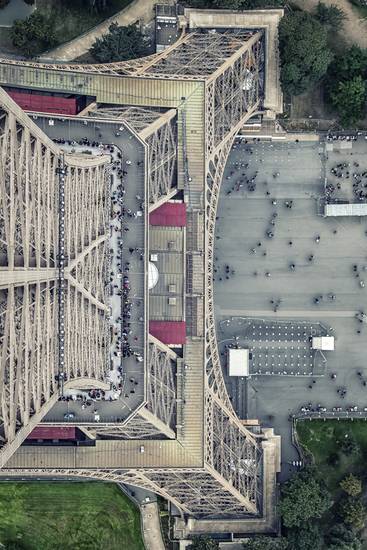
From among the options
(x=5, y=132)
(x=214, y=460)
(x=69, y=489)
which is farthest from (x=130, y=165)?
(x=69, y=489)

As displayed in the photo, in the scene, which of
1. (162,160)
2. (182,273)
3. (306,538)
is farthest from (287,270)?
(306,538)

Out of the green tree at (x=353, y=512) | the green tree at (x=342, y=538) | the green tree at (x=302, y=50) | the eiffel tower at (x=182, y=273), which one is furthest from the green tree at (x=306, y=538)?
the green tree at (x=302, y=50)

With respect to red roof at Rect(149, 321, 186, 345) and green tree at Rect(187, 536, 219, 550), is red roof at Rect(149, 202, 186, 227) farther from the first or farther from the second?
green tree at Rect(187, 536, 219, 550)

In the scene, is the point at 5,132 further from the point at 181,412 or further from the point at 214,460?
the point at 214,460

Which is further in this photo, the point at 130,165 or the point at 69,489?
the point at 69,489

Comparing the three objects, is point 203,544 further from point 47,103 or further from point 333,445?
point 47,103

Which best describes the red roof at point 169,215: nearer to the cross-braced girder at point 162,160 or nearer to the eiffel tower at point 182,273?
the eiffel tower at point 182,273

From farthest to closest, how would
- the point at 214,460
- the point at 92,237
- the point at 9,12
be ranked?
1. the point at 9,12
2. the point at 214,460
3. the point at 92,237

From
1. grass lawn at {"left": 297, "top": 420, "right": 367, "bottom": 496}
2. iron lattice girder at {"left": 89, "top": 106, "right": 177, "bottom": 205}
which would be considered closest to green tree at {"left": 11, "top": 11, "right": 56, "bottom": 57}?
iron lattice girder at {"left": 89, "top": 106, "right": 177, "bottom": 205}

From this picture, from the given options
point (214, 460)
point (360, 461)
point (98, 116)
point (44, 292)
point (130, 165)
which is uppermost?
point (98, 116)
